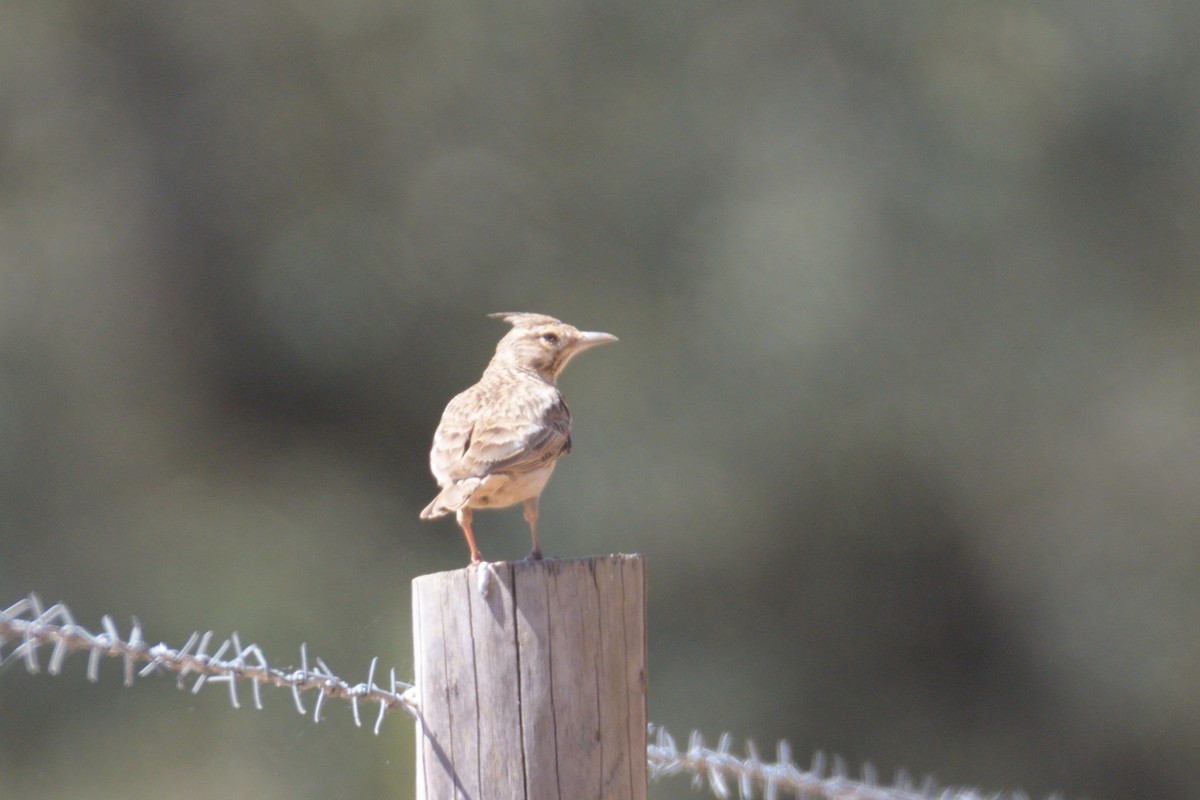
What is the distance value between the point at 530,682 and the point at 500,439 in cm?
155

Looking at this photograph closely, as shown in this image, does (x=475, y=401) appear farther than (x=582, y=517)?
No

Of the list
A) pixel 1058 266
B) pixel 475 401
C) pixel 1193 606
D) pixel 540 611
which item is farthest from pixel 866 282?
pixel 540 611

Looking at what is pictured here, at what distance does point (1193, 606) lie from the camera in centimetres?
1205

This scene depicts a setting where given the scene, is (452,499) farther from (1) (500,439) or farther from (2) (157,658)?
(2) (157,658)

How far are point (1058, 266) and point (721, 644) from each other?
13.1 feet

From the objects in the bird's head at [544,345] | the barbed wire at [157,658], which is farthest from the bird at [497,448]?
the barbed wire at [157,658]

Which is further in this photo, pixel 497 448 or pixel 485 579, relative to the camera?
pixel 497 448

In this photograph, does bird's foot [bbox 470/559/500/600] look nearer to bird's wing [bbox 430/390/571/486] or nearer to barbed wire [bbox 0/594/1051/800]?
barbed wire [bbox 0/594/1051/800]

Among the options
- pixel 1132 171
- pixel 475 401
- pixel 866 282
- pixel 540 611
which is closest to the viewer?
pixel 540 611

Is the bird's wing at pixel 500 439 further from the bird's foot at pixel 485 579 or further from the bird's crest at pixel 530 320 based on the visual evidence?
the bird's foot at pixel 485 579

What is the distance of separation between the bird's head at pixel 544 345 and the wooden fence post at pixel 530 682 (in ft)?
8.65

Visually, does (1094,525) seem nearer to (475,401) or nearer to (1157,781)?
(1157,781)

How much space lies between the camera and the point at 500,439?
467 centimetres

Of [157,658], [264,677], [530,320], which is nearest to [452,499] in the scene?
[264,677]
